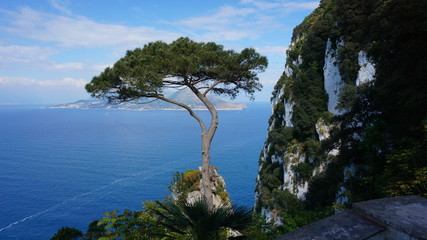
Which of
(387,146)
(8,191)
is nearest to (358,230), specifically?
(387,146)

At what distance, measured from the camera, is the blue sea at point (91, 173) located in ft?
146

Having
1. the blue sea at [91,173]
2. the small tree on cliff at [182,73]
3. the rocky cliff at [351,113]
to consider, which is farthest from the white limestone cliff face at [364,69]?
the blue sea at [91,173]

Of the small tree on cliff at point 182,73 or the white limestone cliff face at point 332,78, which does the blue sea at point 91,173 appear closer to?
the white limestone cliff face at point 332,78

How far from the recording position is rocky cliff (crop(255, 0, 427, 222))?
8234 millimetres

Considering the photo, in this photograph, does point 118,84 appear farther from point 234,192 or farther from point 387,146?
point 234,192

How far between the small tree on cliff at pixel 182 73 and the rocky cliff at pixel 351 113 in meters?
4.95

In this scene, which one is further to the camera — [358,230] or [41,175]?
[41,175]

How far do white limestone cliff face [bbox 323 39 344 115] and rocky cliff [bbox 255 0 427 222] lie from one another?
12 cm

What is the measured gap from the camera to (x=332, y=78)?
105 feet

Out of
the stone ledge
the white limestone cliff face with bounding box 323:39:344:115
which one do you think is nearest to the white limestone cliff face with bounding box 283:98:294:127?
the white limestone cliff face with bounding box 323:39:344:115

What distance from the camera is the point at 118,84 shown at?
12.9 meters

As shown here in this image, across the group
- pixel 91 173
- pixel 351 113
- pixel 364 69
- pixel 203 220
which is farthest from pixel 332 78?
pixel 91 173

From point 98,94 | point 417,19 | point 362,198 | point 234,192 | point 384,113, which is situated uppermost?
point 417,19

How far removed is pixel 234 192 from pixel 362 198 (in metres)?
44.7
